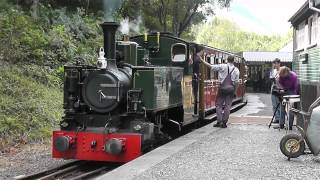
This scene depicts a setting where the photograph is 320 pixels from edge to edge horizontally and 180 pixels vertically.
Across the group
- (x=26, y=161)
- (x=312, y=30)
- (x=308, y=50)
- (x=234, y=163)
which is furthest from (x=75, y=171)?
(x=308, y=50)

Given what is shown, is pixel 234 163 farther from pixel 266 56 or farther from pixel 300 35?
pixel 266 56

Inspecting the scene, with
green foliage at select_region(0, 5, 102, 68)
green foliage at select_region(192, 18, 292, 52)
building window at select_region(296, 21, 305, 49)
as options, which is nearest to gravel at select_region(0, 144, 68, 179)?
green foliage at select_region(0, 5, 102, 68)

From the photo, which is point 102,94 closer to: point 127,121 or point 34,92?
point 127,121

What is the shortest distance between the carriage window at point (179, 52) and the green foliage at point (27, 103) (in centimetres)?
362

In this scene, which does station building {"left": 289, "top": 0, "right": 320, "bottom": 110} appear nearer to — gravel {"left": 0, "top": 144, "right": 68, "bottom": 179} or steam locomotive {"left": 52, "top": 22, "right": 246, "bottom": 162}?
steam locomotive {"left": 52, "top": 22, "right": 246, "bottom": 162}

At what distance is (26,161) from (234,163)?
4240 millimetres

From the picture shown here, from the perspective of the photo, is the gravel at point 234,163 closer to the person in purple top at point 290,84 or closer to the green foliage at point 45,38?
the person in purple top at point 290,84

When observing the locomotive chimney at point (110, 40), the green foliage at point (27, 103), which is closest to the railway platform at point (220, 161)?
the locomotive chimney at point (110, 40)

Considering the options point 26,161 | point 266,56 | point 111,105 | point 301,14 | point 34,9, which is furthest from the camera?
point 266,56

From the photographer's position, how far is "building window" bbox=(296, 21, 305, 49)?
19.9 metres

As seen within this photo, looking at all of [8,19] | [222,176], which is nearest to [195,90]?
[222,176]

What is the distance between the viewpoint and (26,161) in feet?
34.0

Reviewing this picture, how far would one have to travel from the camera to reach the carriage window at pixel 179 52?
12695 mm

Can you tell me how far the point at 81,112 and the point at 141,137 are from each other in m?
1.33
